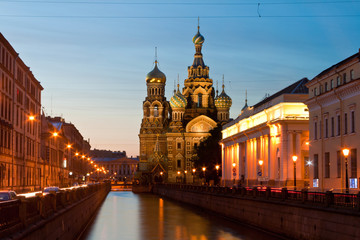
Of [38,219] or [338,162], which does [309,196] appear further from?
[38,219]

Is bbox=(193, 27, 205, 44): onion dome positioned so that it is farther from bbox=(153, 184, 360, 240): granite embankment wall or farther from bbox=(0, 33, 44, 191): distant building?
bbox=(153, 184, 360, 240): granite embankment wall

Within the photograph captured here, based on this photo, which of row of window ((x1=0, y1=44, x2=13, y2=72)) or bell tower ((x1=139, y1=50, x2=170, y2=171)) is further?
bell tower ((x1=139, y1=50, x2=170, y2=171))

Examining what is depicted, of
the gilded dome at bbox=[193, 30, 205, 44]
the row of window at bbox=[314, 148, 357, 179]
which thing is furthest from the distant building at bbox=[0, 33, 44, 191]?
the gilded dome at bbox=[193, 30, 205, 44]

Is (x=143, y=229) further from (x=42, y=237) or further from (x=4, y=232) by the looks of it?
(x=4, y=232)

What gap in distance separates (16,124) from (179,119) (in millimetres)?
114507

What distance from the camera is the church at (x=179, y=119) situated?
17588 centimetres

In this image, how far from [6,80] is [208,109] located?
416ft

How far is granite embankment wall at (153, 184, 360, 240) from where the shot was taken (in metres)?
27.3

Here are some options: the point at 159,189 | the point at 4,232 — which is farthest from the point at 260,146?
the point at 4,232

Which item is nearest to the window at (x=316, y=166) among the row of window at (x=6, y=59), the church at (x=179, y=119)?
the row of window at (x=6, y=59)

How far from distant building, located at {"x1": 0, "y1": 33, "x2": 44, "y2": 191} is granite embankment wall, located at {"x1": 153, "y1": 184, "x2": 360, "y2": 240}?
17.6m

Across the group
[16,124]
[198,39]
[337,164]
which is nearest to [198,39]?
[198,39]

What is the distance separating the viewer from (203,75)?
186375mm

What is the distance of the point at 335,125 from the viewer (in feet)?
159
